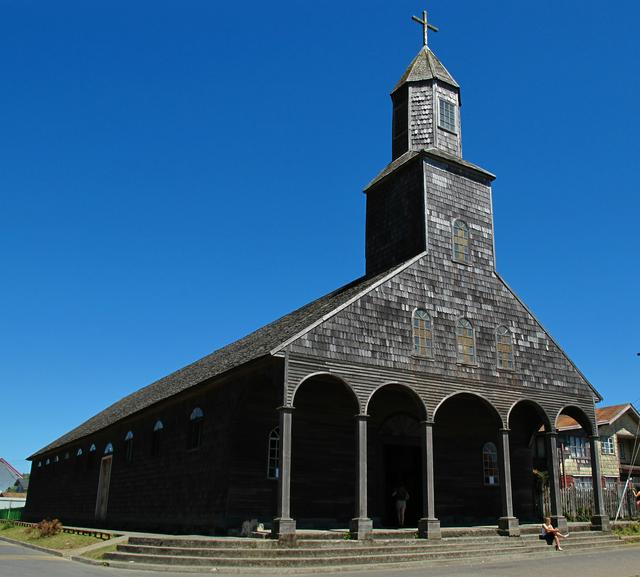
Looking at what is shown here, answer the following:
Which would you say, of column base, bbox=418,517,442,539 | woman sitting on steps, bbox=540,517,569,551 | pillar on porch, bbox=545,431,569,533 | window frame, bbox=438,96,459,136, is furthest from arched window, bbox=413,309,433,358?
window frame, bbox=438,96,459,136

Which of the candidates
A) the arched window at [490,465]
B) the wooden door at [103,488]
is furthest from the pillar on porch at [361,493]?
the wooden door at [103,488]

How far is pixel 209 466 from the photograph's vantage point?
21.5m

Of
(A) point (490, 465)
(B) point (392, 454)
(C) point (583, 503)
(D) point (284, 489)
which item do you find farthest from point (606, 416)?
(D) point (284, 489)

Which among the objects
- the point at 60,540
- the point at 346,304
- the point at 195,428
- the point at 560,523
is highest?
the point at 346,304

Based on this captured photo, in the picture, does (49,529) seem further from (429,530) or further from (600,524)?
(600,524)

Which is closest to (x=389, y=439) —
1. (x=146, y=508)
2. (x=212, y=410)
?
(x=212, y=410)

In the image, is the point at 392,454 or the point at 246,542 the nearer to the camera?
the point at 246,542

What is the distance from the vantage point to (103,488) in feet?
104

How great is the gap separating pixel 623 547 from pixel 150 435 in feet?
58.5

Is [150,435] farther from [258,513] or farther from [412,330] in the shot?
[412,330]

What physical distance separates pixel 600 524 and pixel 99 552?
15.7 meters

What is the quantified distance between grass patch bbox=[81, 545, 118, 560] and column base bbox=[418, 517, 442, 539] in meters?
8.30

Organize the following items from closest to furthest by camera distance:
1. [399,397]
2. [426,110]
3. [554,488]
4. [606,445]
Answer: [554,488] → [399,397] → [426,110] → [606,445]

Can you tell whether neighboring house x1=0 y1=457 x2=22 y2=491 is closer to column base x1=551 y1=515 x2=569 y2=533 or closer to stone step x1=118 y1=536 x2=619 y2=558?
stone step x1=118 y1=536 x2=619 y2=558
